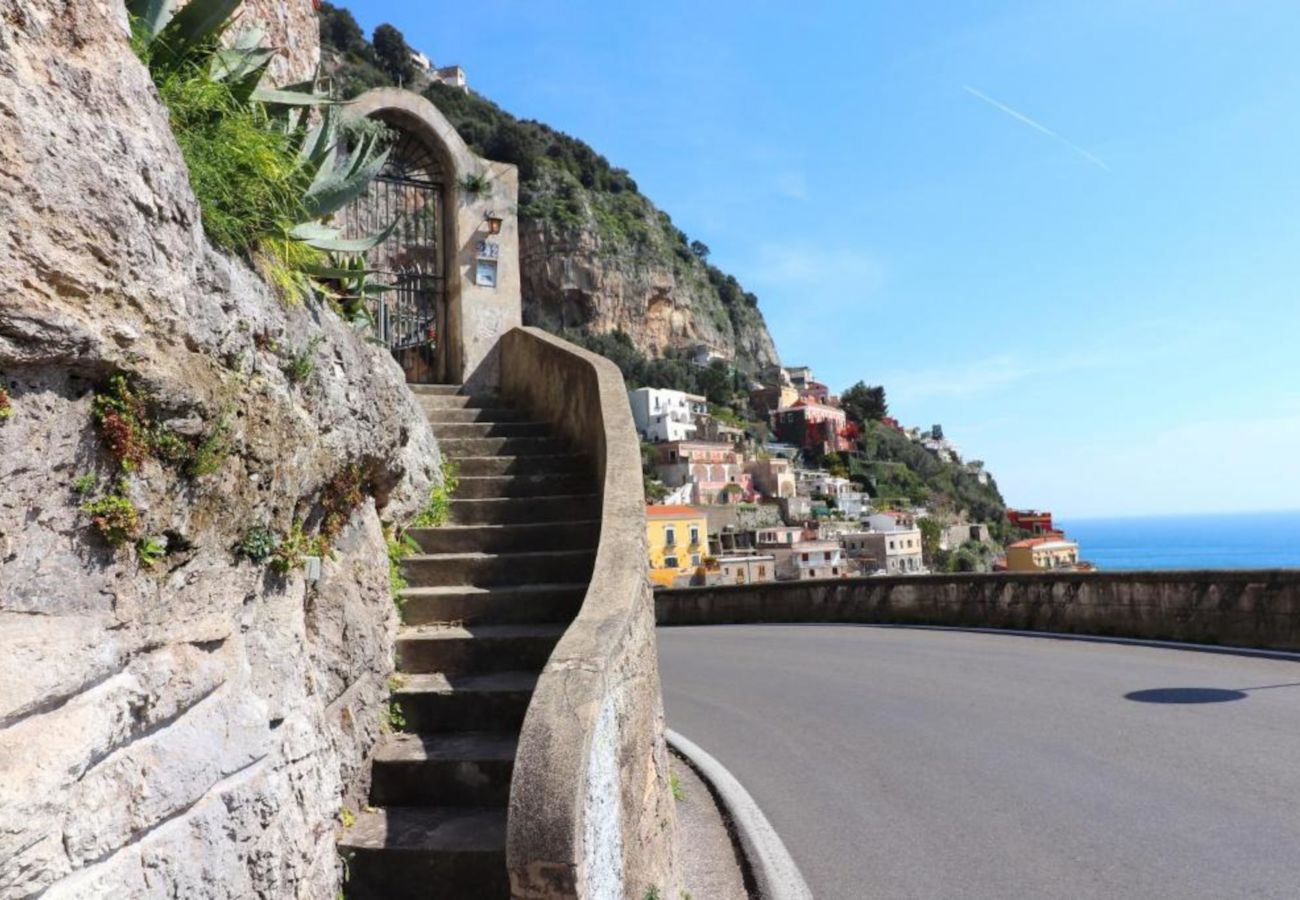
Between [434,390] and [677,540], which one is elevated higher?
[434,390]

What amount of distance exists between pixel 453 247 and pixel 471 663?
21.3ft

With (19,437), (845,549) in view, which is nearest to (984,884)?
(19,437)

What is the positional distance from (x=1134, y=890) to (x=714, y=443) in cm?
8866

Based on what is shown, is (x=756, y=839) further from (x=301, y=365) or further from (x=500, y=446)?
(x=500, y=446)

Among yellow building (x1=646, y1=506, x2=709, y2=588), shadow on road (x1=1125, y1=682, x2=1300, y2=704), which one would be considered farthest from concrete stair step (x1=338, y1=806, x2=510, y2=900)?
yellow building (x1=646, y1=506, x2=709, y2=588)

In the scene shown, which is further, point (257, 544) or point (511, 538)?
point (511, 538)

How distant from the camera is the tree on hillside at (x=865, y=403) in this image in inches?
5295

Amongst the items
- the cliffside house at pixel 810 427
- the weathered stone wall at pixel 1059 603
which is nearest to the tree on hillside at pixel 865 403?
the cliffside house at pixel 810 427

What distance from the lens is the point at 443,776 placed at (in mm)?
4109

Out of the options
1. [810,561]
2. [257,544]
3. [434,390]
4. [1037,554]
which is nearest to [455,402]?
[434,390]

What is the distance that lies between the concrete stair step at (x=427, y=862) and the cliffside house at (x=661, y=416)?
87.4 m

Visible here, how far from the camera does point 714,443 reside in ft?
305

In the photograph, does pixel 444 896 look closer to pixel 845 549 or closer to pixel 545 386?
pixel 545 386

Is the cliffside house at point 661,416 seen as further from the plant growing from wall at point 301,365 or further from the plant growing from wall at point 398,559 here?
the plant growing from wall at point 301,365
